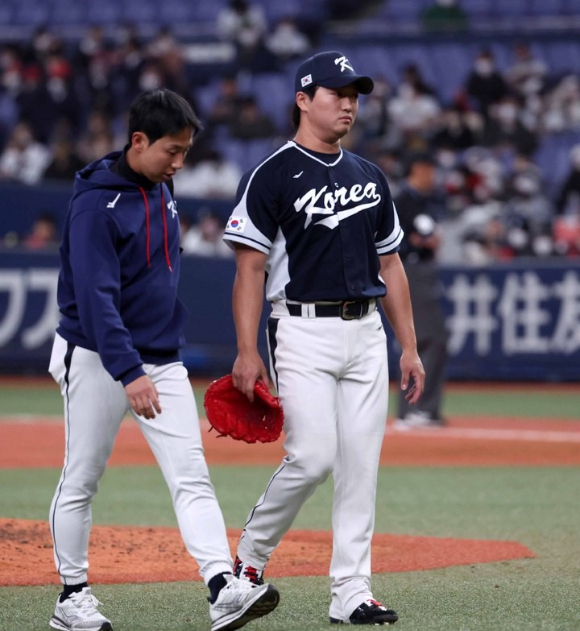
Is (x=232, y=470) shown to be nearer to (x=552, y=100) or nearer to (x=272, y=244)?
(x=272, y=244)

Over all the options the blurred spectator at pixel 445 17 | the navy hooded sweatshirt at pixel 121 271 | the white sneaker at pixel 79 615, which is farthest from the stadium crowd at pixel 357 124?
the white sneaker at pixel 79 615

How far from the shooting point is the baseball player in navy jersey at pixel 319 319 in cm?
457

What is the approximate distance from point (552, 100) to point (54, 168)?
758 centimetres

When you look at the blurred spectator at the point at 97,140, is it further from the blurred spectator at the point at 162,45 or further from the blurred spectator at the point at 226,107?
the blurred spectator at the point at 162,45

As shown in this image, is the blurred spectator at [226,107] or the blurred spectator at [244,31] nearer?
the blurred spectator at [226,107]

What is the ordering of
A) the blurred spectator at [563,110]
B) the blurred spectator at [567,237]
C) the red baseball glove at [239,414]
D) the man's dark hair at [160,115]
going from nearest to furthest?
the man's dark hair at [160,115]
the red baseball glove at [239,414]
the blurred spectator at [567,237]
the blurred spectator at [563,110]

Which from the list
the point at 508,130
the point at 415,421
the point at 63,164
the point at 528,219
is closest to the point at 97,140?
the point at 63,164

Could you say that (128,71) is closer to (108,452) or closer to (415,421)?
(415,421)

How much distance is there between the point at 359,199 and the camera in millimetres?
4684

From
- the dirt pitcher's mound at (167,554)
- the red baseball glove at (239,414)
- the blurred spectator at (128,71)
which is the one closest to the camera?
the red baseball glove at (239,414)

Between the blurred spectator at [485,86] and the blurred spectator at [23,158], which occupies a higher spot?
the blurred spectator at [485,86]

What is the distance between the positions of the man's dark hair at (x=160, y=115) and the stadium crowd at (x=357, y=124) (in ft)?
38.2

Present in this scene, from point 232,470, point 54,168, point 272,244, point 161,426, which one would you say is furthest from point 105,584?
point 54,168

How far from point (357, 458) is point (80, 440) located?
3.28 ft
